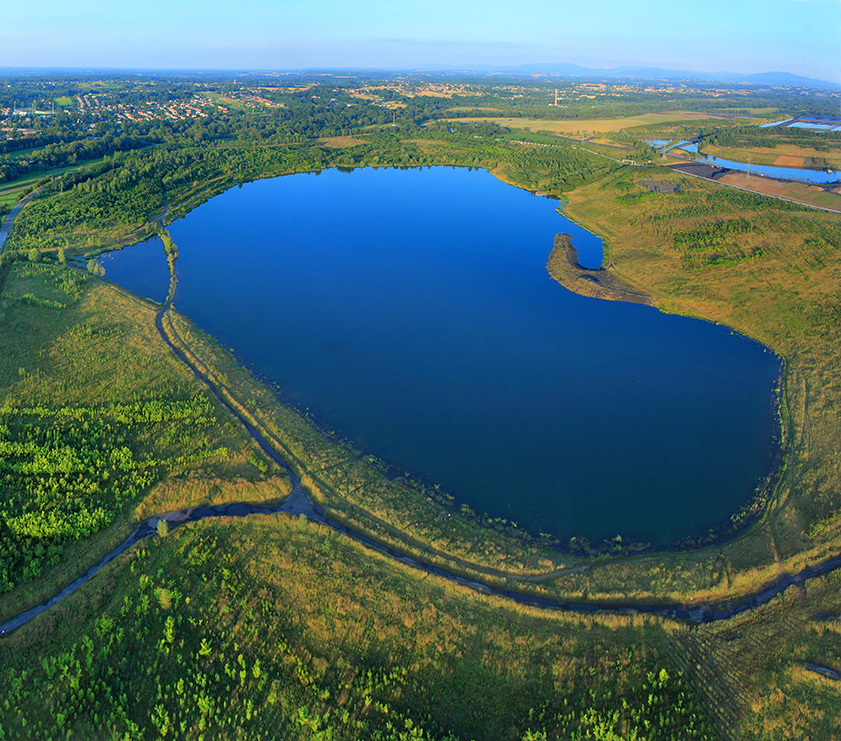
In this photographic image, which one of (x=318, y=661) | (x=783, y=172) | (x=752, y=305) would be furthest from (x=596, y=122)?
(x=318, y=661)

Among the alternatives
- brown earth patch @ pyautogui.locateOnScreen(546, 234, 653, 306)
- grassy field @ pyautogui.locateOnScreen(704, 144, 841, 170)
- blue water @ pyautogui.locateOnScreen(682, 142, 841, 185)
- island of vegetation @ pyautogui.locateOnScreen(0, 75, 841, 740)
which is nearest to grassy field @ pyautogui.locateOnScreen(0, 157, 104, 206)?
island of vegetation @ pyautogui.locateOnScreen(0, 75, 841, 740)

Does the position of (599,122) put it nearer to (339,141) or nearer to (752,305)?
(339,141)

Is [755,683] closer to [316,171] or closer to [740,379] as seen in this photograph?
[740,379]

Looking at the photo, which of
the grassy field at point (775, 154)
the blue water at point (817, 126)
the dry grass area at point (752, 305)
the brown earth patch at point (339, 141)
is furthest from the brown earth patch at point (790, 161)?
the brown earth patch at point (339, 141)

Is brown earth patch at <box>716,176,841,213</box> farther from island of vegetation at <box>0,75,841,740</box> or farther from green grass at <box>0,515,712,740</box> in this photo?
green grass at <box>0,515,712,740</box>

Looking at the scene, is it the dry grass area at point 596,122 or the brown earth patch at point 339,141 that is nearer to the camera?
the brown earth patch at point 339,141

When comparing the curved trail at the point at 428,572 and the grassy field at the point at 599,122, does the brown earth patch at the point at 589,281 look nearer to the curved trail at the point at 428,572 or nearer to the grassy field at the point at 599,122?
the curved trail at the point at 428,572
